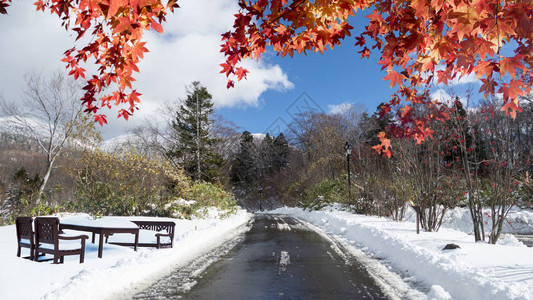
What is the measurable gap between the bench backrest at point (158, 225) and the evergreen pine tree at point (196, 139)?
68.8ft

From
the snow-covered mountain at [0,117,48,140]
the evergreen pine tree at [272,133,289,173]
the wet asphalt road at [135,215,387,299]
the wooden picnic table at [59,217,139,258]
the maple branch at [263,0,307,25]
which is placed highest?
the evergreen pine tree at [272,133,289,173]

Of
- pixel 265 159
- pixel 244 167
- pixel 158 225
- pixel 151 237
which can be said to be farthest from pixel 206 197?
pixel 244 167

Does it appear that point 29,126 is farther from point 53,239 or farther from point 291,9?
point 291,9

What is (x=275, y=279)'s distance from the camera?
562cm

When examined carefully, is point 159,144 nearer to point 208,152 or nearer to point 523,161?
point 208,152

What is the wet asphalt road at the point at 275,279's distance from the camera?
15.6 feet

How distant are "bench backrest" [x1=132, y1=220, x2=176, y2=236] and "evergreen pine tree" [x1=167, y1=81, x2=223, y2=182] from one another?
2097 centimetres

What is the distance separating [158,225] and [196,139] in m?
23.2

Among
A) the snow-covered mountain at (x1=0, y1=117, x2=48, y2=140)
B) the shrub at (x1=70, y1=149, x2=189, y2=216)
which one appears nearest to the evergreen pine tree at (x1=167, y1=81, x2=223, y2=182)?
the snow-covered mountain at (x1=0, y1=117, x2=48, y2=140)

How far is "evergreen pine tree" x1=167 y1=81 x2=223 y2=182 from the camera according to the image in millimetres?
31469

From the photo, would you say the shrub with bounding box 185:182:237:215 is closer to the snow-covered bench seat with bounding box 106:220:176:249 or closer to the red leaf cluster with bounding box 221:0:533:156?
the snow-covered bench seat with bounding box 106:220:176:249

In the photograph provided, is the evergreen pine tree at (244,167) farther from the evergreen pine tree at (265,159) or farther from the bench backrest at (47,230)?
the bench backrest at (47,230)

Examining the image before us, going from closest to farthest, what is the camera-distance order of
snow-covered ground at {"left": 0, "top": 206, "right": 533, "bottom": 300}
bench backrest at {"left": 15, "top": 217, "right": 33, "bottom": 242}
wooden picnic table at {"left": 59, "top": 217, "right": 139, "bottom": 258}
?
snow-covered ground at {"left": 0, "top": 206, "right": 533, "bottom": 300}
bench backrest at {"left": 15, "top": 217, "right": 33, "bottom": 242}
wooden picnic table at {"left": 59, "top": 217, "right": 139, "bottom": 258}

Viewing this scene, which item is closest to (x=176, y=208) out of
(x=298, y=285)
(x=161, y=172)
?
(x=161, y=172)
